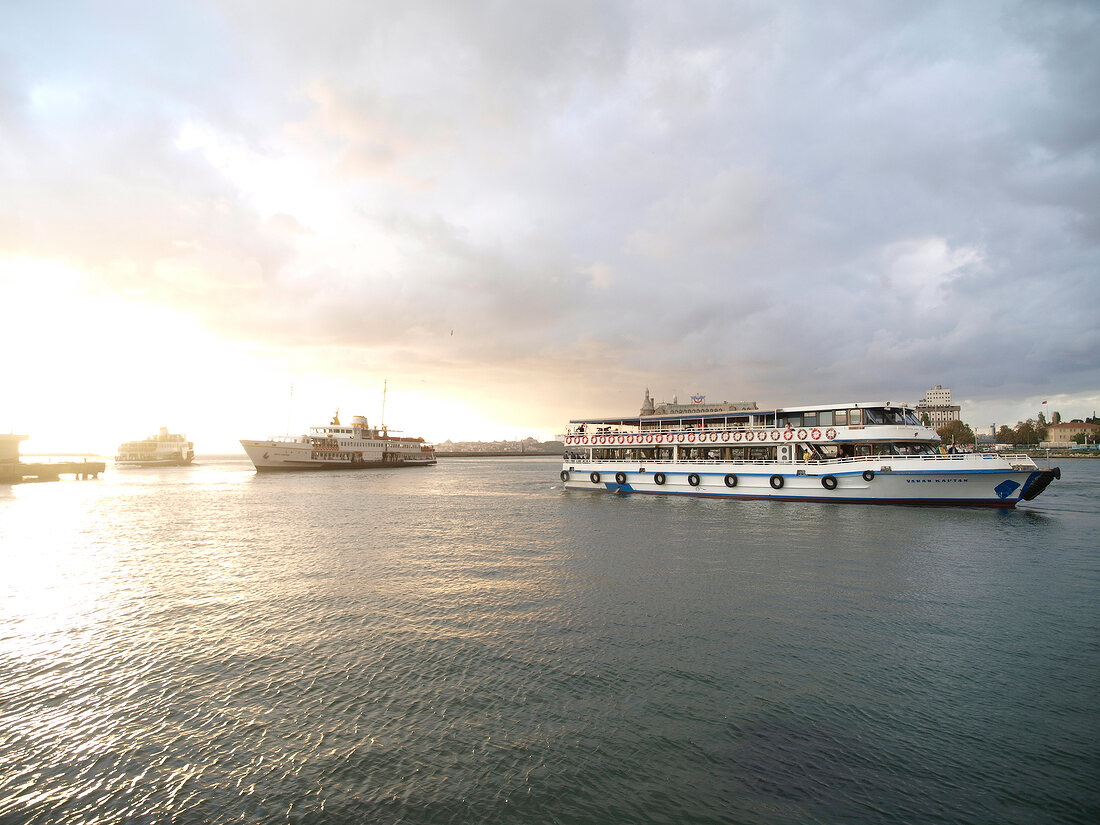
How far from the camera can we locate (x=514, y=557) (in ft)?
80.1

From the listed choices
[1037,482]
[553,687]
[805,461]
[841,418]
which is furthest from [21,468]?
[1037,482]

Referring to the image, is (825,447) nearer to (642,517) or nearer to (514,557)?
(642,517)

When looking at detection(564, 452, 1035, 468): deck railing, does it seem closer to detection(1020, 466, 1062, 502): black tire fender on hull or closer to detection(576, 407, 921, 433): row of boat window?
detection(1020, 466, 1062, 502): black tire fender on hull

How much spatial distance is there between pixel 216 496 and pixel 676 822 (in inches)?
2360

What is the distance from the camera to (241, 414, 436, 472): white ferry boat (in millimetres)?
98250

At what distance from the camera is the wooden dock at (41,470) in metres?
74.3

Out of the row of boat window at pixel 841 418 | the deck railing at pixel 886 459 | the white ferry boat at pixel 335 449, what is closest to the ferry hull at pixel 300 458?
the white ferry boat at pixel 335 449

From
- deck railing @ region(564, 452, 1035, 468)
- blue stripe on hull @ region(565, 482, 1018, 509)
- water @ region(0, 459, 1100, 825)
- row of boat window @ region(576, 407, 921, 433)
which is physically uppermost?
row of boat window @ region(576, 407, 921, 433)

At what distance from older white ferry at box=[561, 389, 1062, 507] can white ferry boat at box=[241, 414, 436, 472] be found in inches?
2539

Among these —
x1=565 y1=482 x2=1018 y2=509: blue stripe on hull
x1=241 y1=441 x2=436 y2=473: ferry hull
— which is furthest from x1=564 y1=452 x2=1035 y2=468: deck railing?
x1=241 y1=441 x2=436 y2=473: ferry hull

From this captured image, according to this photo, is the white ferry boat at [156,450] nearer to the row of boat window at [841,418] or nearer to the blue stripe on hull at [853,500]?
the blue stripe on hull at [853,500]

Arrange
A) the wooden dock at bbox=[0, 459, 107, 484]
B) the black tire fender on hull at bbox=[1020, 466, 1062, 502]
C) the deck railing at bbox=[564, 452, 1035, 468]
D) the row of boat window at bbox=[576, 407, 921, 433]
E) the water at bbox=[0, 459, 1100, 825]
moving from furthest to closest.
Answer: the wooden dock at bbox=[0, 459, 107, 484] → the row of boat window at bbox=[576, 407, 921, 433] → the deck railing at bbox=[564, 452, 1035, 468] → the black tire fender on hull at bbox=[1020, 466, 1062, 502] → the water at bbox=[0, 459, 1100, 825]

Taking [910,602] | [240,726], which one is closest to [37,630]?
[240,726]

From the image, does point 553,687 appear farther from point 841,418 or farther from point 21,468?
point 21,468
